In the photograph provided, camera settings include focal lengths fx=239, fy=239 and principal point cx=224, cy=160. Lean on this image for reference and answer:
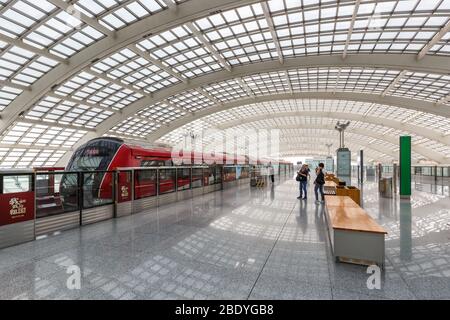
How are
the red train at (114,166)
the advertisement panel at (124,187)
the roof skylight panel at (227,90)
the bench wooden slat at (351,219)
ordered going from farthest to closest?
1. the roof skylight panel at (227,90)
2. the advertisement panel at (124,187)
3. the red train at (114,166)
4. the bench wooden slat at (351,219)

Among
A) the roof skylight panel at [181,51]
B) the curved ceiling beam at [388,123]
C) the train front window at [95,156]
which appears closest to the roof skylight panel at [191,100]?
the roof skylight panel at [181,51]

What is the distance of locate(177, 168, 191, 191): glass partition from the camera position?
1127 cm

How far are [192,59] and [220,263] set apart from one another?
22.5 meters

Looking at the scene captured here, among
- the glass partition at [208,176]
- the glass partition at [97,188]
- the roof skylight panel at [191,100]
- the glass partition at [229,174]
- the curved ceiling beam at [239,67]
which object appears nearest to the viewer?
the glass partition at [97,188]

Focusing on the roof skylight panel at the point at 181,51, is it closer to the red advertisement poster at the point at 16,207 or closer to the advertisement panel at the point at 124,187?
the advertisement panel at the point at 124,187

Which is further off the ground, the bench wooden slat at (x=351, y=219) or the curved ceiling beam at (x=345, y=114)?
the curved ceiling beam at (x=345, y=114)

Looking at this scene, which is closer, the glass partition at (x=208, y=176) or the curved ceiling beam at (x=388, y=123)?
the glass partition at (x=208, y=176)

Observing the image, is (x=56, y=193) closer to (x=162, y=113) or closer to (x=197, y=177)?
(x=197, y=177)

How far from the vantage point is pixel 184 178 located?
38.3 feet

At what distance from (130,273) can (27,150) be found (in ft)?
132

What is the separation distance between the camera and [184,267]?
3689 millimetres

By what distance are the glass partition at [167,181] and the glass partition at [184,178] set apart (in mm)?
383

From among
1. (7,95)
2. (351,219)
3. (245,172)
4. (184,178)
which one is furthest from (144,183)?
(7,95)

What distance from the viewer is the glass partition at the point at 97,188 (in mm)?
6621
